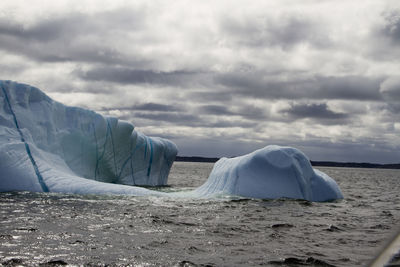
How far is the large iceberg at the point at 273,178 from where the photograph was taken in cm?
1259

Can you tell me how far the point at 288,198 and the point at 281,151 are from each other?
152 centimetres

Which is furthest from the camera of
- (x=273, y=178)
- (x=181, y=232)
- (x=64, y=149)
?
(x=64, y=149)

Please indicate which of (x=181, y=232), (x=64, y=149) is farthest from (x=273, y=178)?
(x=64, y=149)

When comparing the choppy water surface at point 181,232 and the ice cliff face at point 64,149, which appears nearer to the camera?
the choppy water surface at point 181,232

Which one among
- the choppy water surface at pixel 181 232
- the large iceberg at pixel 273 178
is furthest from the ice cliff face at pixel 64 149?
the large iceberg at pixel 273 178

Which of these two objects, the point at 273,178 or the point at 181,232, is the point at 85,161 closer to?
the point at 273,178

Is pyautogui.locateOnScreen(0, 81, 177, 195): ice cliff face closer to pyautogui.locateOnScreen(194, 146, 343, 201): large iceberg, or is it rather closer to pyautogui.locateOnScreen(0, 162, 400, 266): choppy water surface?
pyautogui.locateOnScreen(0, 162, 400, 266): choppy water surface

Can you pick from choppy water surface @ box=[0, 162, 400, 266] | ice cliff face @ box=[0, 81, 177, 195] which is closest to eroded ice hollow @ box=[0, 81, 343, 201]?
ice cliff face @ box=[0, 81, 177, 195]

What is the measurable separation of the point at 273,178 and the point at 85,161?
790 centimetres

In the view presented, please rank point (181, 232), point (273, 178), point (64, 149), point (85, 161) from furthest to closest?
1. point (85, 161)
2. point (64, 149)
3. point (273, 178)
4. point (181, 232)

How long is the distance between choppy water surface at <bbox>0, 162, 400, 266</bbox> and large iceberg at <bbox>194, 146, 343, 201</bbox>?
38.9 inches

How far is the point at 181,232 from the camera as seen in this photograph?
7219mm

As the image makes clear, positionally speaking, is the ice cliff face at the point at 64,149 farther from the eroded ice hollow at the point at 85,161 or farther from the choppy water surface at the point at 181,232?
the choppy water surface at the point at 181,232

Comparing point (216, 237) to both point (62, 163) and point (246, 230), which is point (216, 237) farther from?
point (62, 163)
